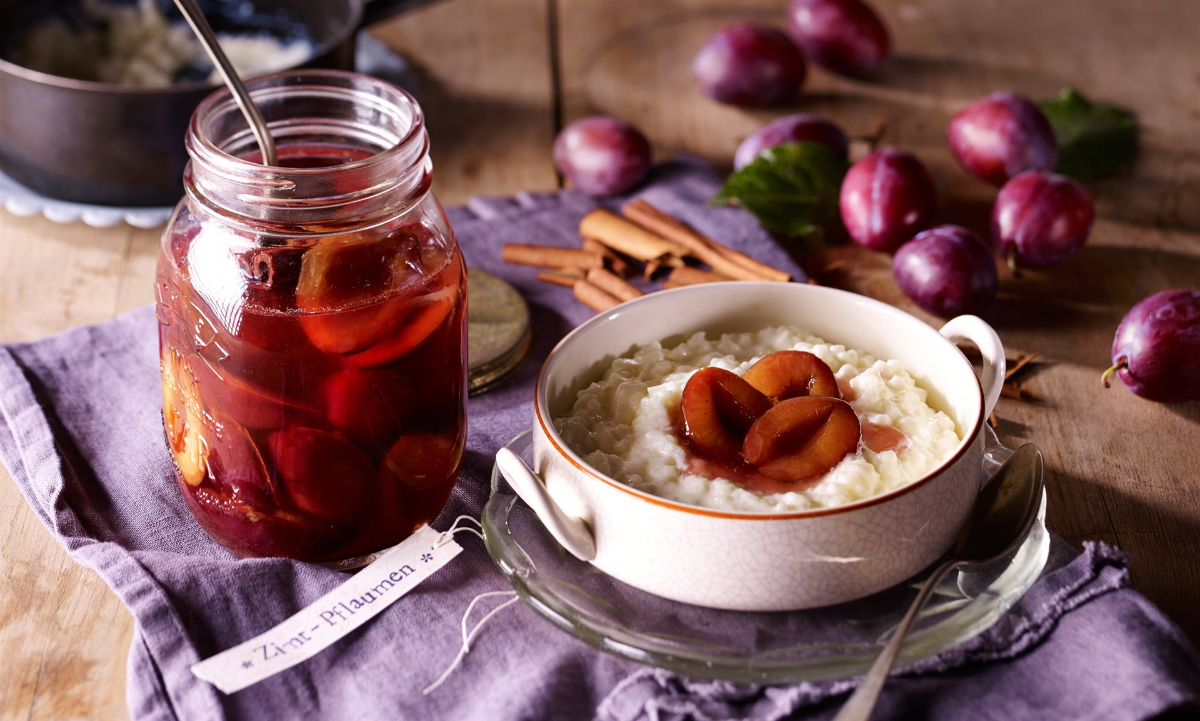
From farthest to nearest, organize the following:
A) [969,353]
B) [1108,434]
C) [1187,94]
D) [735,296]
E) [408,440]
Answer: [1187,94], [969,353], [1108,434], [735,296], [408,440]

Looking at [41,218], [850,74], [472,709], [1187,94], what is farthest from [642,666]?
[1187,94]

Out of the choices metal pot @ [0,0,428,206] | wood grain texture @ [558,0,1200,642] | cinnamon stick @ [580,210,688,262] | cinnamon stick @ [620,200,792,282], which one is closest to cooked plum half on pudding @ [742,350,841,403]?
wood grain texture @ [558,0,1200,642]

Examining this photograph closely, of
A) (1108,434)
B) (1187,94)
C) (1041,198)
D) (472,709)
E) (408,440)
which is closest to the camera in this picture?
(472,709)

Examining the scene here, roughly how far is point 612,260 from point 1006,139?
74 centimetres

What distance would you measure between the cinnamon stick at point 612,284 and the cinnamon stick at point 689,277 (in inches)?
2.5

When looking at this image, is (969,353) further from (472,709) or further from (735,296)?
(472,709)

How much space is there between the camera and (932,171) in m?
2.13

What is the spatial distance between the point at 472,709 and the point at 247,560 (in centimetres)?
31

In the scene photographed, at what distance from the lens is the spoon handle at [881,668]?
967 mm

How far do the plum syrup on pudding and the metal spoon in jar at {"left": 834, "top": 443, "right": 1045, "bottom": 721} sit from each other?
0.08m

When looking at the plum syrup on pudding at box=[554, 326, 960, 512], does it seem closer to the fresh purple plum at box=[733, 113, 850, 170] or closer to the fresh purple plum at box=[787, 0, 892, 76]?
the fresh purple plum at box=[733, 113, 850, 170]

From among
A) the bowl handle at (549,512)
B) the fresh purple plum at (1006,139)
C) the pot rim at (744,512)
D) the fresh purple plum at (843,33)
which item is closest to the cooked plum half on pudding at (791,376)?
the pot rim at (744,512)

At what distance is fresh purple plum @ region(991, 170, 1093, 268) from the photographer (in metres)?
1.76

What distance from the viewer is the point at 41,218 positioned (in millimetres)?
2004
